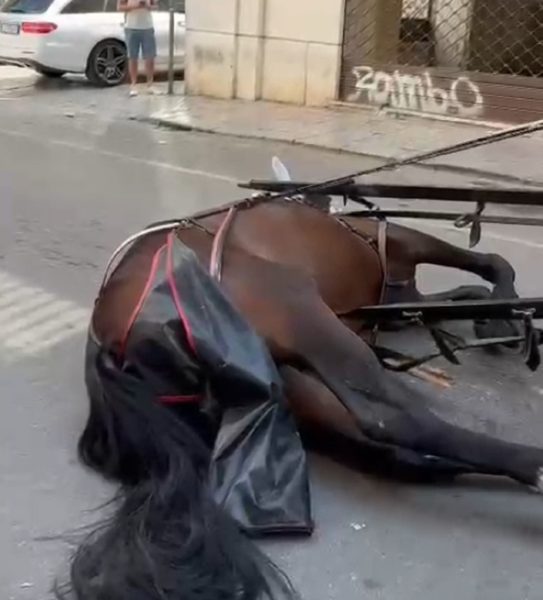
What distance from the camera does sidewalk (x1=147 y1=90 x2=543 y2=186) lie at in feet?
29.3

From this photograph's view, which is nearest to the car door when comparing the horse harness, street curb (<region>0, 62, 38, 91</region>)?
street curb (<region>0, 62, 38, 91</region>)

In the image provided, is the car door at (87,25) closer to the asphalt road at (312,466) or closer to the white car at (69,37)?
the white car at (69,37)

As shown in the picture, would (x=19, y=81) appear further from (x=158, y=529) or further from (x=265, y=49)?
(x=158, y=529)

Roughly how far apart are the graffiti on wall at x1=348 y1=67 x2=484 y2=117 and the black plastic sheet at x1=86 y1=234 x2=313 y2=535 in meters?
8.36

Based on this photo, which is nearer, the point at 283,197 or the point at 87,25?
the point at 283,197

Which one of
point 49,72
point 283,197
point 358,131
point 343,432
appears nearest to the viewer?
point 343,432

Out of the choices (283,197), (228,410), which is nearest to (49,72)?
(283,197)

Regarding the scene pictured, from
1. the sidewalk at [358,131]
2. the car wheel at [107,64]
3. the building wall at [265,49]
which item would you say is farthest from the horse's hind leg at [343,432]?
the car wheel at [107,64]

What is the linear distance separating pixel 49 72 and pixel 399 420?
12.9m

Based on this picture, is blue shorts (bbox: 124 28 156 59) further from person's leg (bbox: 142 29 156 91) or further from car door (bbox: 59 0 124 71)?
car door (bbox: 59 0 124 71)

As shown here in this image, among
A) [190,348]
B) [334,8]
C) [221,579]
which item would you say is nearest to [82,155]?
[334,8]

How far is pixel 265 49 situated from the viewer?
12.3 meters

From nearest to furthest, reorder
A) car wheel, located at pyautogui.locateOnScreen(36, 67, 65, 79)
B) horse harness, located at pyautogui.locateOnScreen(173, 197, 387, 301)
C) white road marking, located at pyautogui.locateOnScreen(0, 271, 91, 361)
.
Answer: horse harness, located at pyautogui.locateOnScreen(173, 197, 387, 301)
white road marking, located at pyautogui.locateOnScreen(0, 271, 91, 361)
car wheel, located at pyautogui.locateOnScreen(36, 67, 65, 79)

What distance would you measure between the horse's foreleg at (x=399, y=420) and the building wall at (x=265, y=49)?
9.05 meters
